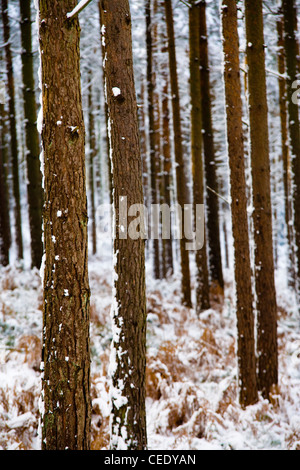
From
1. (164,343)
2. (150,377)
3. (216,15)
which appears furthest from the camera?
(216,15)

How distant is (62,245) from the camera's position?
3000mm

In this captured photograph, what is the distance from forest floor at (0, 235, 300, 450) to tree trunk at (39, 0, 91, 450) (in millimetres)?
527

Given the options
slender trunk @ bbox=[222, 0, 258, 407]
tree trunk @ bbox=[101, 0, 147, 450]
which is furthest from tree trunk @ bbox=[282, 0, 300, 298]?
tree trunk @ bbox=[101, 0, 147, 450]

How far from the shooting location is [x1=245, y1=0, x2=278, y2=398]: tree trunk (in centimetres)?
536

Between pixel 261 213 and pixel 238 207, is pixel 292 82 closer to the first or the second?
pixel 261 213

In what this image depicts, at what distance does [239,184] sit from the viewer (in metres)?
5.18

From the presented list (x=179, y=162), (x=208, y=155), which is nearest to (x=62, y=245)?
(x=179, y=162)

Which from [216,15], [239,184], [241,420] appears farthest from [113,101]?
[216,15]

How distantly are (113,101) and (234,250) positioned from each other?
9.34ft

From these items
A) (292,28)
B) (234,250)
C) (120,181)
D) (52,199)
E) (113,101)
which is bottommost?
(234,250)

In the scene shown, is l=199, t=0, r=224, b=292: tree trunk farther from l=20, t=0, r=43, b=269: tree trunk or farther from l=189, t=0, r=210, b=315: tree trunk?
l=20, t=0, r=43, b=269: tree trunk
